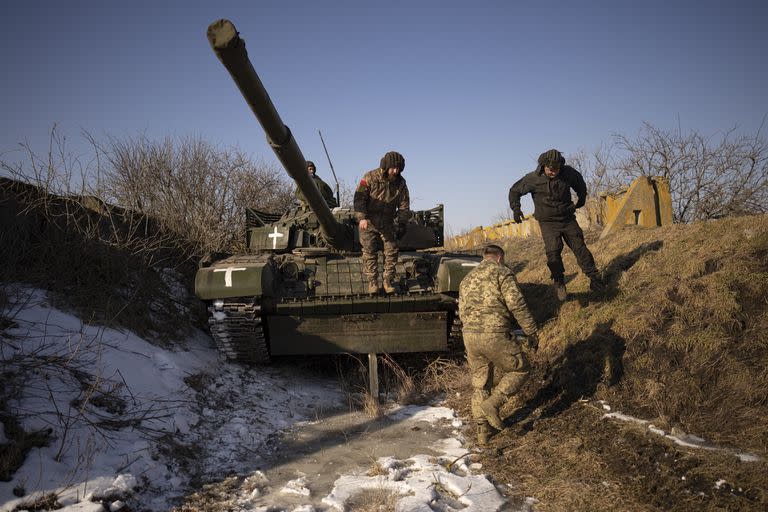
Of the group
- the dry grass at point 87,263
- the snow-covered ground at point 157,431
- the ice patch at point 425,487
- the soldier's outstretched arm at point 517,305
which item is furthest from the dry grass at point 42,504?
the soldier's outstretched arm at point 517,305

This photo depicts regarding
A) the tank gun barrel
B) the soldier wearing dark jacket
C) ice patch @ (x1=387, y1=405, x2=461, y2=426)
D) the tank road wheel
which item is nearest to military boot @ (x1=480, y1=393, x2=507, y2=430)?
ice patch @ (x1=387, y1=405, x2=461, y2=426)

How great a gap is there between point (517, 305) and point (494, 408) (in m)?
0.97

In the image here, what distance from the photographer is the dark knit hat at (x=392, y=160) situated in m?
6.38

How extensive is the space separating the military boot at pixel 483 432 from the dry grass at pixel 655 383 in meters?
0.10

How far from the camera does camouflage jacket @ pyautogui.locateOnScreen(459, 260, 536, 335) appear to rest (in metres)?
4.71

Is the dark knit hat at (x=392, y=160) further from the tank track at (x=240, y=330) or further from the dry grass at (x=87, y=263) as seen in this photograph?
the dry grass at (x=87, y=263)

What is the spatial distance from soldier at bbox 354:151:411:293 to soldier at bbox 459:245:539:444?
1751mm

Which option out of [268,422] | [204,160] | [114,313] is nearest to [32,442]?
[268,422]

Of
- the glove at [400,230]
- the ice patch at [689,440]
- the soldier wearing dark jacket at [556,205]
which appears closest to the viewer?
the ice patch at [689,440]

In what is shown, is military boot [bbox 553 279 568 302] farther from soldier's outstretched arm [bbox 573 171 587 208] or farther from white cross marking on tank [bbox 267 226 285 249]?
white cross marking on tank [bbox 267 226 285 249]

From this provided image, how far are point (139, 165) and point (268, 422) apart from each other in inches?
273

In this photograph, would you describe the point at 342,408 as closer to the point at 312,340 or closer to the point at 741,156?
the point at 312,340

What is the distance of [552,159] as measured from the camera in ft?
21.7

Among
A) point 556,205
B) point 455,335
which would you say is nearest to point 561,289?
point 556,205
